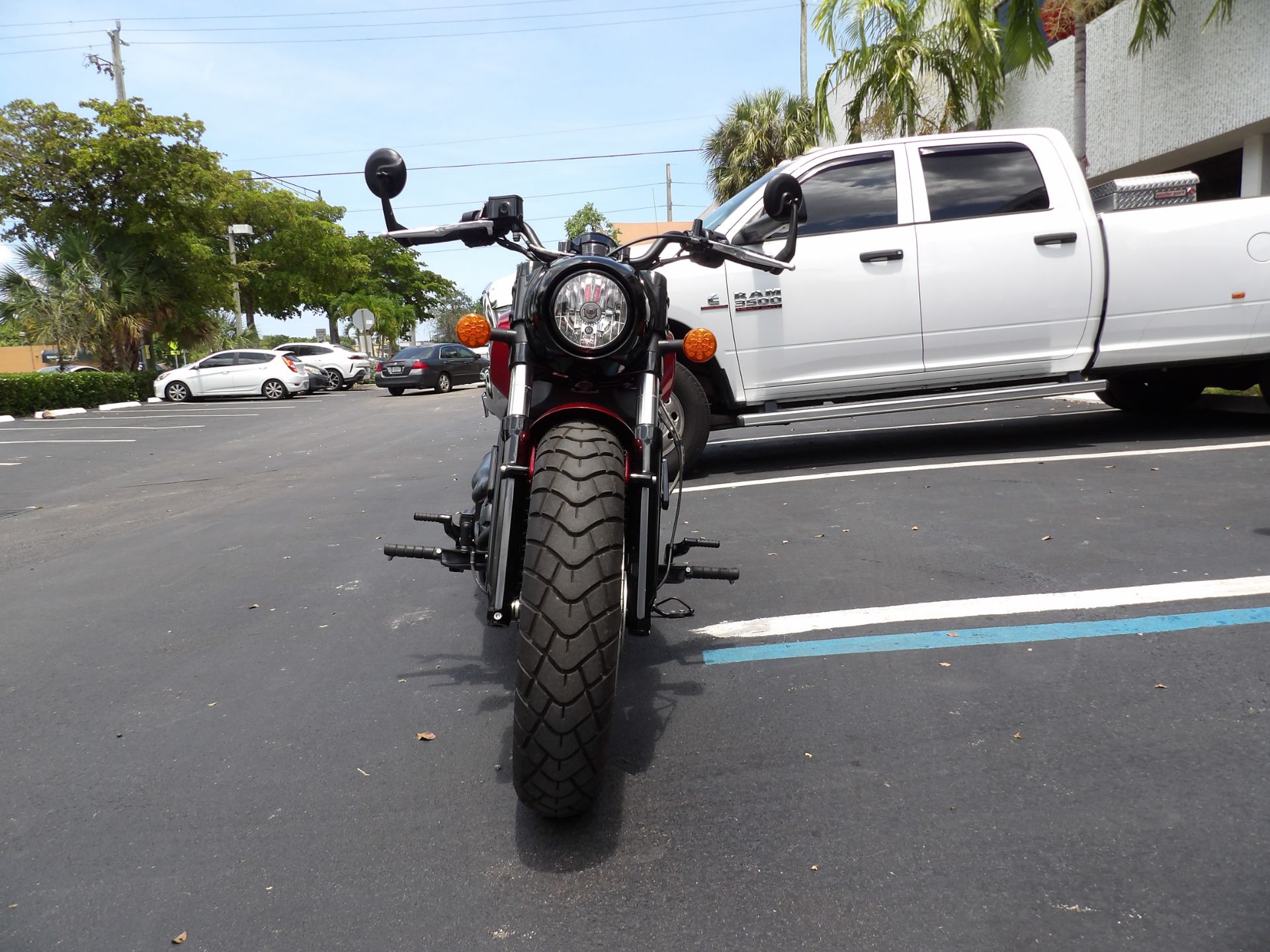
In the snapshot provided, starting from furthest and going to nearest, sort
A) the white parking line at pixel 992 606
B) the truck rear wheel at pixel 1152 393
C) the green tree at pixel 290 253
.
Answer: the green tree at pixel 290 253 → the truck rear wheel at pixel 1152 393 → the white parking line at pixel 992 606

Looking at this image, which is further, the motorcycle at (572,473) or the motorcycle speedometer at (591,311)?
the motorcycle speedometer at (591,311)

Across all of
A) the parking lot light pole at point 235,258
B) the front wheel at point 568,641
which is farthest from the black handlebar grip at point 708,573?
the parking lot light pole at point 235,258

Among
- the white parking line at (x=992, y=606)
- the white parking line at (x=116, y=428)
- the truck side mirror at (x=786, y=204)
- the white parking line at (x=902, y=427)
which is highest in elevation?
the truck side mirror at (x=786, y=204)

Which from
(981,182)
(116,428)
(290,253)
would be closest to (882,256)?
(981,182)

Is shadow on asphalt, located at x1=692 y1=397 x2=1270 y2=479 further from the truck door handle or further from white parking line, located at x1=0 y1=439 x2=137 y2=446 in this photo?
white parking line, located at x1=0 y1=439 x2=137 y2=446

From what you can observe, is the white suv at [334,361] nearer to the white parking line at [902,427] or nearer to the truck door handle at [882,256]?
the white parking line at [902,427]

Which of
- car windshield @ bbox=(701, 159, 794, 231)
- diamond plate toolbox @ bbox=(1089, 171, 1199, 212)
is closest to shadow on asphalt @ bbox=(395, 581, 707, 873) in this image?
car windshield @ bbox=(701, 159, 794, 231)

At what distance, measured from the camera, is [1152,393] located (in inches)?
348

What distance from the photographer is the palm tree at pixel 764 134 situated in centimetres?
2967

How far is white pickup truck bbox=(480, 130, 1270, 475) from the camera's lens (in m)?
6.90

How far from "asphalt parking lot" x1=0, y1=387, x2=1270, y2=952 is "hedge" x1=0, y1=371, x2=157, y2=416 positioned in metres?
17.8

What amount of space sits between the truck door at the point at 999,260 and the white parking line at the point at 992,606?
10.6 feet

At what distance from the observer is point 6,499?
30.4 feet

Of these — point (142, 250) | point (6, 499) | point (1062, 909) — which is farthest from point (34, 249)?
point (1062, 909)
